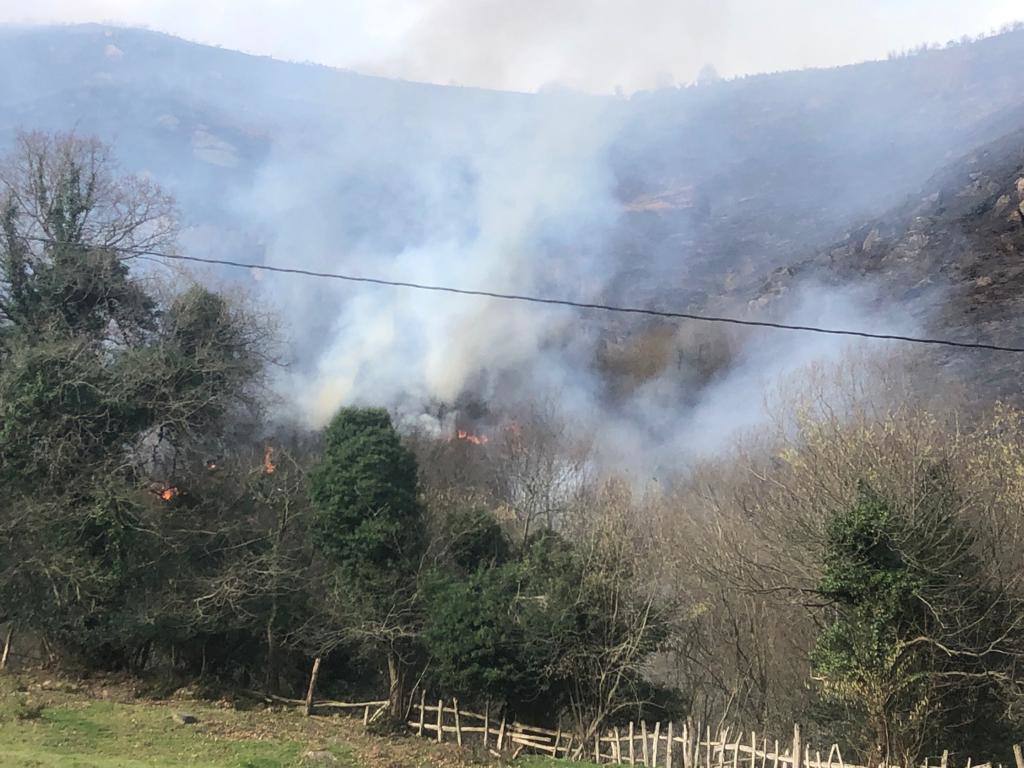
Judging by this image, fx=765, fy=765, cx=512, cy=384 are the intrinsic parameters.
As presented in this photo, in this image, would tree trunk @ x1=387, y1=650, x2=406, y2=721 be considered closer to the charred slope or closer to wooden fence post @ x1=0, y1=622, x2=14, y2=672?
wooden fence post @ x1=0, y1=622, x2=14, y2=672

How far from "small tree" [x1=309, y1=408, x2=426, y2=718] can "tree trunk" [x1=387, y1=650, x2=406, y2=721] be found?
26mm

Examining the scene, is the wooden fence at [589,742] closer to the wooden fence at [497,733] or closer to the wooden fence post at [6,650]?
the wooden fence at [497,733]

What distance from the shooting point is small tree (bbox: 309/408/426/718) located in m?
20.8

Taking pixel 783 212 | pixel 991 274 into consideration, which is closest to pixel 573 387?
pixel 991 274

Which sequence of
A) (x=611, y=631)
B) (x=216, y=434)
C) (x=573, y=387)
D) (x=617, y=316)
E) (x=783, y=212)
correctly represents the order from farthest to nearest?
(x=783, y=212) → (x=617, y=316) → (x=573, y=387) → (x=216, y=434) → (x=611, y=631)

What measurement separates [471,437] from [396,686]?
2678 cm

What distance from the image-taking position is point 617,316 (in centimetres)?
7156

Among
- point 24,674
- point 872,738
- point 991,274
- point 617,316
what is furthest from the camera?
point 617,316

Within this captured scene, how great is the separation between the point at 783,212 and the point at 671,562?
8781 centimetres

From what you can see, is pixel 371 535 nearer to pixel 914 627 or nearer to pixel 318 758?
pixel 318 758

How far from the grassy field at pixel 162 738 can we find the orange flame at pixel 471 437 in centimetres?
2620

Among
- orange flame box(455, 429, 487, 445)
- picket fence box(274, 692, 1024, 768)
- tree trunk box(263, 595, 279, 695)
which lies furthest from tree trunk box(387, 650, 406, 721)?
orange flame box(455, 429, 487, 445)

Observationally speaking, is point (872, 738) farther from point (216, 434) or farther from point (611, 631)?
point (216, 434)

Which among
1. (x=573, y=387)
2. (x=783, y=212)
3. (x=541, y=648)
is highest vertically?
(x=783, y=212)
